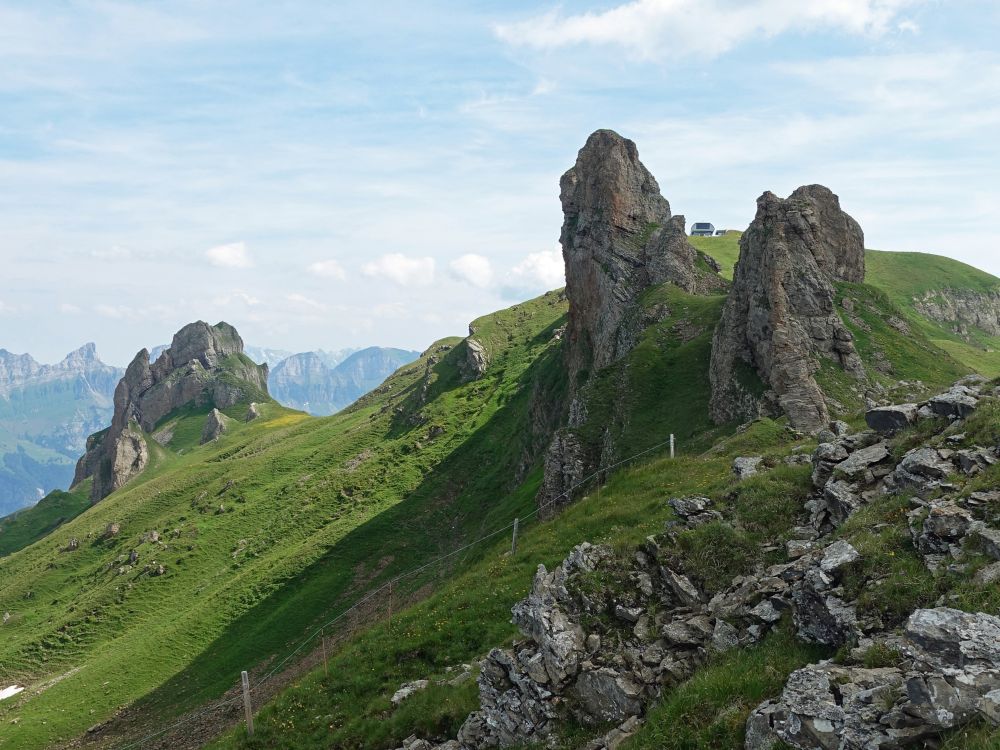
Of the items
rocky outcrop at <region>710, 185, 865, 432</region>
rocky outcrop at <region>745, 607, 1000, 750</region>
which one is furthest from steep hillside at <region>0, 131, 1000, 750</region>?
rocky outcrop at <region>745, 607, 1000, 750</region>

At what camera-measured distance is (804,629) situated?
1418 centimetres

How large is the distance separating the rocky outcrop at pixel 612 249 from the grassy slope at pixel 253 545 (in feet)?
37.3

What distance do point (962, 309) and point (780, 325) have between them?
13324cm

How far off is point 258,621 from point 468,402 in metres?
56.1

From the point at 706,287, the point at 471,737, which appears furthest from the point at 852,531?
the point at 706,287

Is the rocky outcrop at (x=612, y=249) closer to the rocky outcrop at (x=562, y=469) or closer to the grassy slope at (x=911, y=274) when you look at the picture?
the rocky outcrop at (x=562, y=469)

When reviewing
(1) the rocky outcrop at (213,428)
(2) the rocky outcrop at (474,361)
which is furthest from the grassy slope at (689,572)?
(1) the rocky outcrop at (213,428)

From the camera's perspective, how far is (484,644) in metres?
25.6

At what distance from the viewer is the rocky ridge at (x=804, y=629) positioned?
1046cm

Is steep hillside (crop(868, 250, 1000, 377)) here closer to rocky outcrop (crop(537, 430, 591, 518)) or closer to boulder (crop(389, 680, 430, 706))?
rocky outcrop (crop(537, 430, 591, 518))

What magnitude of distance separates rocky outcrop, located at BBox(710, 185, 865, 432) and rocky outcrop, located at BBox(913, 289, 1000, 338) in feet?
356

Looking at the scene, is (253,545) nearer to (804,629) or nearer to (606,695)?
(606,695)

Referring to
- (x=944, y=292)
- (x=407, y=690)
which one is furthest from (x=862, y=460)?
(x=944, y=292)

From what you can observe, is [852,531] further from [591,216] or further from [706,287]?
[591,216]
